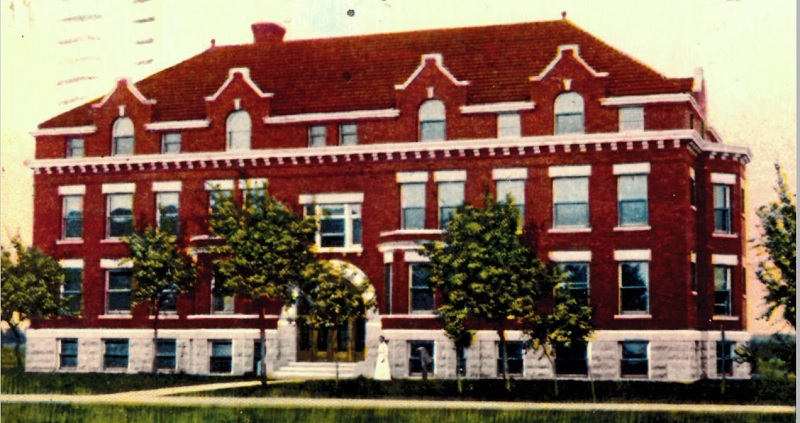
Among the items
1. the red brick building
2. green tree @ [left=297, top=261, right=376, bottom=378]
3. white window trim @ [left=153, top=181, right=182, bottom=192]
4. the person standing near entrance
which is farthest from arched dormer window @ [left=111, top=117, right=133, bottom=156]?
the person standing near entrance

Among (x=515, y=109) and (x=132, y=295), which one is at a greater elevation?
(x=515, y=109)

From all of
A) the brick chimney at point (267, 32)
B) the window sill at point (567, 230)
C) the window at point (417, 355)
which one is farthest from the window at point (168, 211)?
the window sill at point (567, 230)

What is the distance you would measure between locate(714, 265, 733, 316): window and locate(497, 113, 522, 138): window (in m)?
5.17

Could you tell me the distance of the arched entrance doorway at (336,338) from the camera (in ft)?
85.3

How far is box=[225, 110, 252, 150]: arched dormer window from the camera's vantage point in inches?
1107

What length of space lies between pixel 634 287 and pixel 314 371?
6.84m

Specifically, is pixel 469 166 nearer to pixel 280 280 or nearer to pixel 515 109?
pixel 515 109

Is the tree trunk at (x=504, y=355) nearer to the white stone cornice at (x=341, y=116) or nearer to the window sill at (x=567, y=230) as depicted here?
the window sill at (x=567, y=230)

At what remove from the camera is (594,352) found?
1023 inches

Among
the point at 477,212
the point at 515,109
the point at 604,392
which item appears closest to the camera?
the point at 604,392

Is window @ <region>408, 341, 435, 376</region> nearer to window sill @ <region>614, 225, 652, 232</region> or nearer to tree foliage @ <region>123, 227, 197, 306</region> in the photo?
window sill @ <region>614, 225, 652, 232</region>

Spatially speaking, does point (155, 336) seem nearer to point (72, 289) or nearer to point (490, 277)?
point (72, 289)

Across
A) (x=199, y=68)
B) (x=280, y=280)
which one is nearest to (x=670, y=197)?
(x=280, y=280)

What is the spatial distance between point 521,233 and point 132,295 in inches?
316
